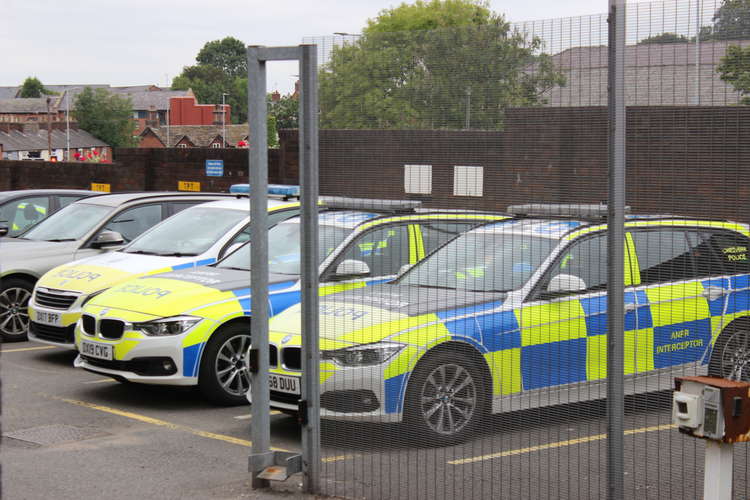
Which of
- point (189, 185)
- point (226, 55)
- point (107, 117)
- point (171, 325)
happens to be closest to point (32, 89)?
point (226, 55)

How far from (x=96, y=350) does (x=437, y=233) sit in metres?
4.25

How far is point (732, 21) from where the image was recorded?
469cm

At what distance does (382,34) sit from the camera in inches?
231

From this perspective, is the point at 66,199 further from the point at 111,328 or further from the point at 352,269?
the point at 352,269

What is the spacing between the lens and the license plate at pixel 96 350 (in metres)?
8.70

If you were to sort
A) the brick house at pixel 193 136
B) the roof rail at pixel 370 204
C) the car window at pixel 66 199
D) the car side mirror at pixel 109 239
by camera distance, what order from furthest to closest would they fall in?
the brick house at pixel 193 136
the car window at pixel 66 199
the car side mirror at pixel 109 239
the roof rail at pixel 370 204

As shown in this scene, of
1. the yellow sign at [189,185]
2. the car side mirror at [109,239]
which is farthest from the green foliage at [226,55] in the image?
the car side mirror at [109,239]

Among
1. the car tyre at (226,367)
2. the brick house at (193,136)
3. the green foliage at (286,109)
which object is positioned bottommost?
the car tyre at (226,367)

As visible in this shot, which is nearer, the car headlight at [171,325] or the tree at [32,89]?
the car headlight at [171,325]

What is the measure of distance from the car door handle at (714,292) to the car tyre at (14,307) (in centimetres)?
928

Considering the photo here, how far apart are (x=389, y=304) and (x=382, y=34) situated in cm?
161

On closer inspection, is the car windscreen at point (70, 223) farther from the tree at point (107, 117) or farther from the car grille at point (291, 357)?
the tree at point (107, 117)

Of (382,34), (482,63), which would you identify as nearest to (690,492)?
(482,63)

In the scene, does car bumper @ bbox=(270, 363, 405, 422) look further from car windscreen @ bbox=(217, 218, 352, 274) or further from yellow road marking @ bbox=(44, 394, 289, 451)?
car windscreen @ bbox=(217, 218, 352, 274)
